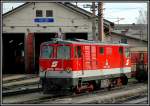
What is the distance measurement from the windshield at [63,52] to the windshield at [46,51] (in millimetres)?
471

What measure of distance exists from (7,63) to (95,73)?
1036 inches

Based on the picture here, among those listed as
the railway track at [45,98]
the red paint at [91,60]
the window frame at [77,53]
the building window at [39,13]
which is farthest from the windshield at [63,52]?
the building window at [39,13]

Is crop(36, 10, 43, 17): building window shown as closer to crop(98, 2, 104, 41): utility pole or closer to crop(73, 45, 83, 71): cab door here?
crop(98, 2, 104, 41): utility pole

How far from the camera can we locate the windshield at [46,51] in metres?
20.8

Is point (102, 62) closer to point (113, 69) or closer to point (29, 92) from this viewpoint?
point (113, 69)

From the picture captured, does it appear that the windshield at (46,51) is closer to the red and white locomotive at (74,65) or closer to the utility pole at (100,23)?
the red and white locomotive at (74,65)

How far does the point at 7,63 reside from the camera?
46.9 meters

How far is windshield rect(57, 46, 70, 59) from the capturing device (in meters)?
20.2

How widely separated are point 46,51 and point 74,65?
1.75 metres

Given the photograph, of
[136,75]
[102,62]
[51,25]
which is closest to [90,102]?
[102,62]

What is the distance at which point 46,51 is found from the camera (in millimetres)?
20969

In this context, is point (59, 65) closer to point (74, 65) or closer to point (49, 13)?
point (74, 65)

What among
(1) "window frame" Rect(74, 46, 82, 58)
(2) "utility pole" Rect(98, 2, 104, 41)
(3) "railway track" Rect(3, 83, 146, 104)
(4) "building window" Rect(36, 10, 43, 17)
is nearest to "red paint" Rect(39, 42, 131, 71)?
(1) "window frame" Rect(74, 46, 82, 58)

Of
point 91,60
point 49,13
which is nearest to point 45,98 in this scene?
point 91,60
